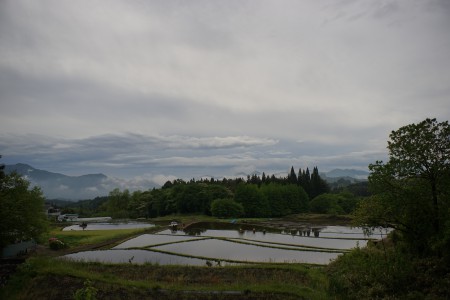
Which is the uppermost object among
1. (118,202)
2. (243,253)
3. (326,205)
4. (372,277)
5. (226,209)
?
(118,202)

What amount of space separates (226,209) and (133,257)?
221ft

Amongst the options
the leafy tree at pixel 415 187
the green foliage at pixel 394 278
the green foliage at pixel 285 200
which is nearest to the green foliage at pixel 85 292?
the green foliage at pixel 394 278

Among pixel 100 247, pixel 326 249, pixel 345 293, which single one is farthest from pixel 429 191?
pixel 100 247

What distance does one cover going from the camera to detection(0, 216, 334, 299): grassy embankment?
2222 centimetres

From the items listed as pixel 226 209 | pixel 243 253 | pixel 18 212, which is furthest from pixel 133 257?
pixel 226 209

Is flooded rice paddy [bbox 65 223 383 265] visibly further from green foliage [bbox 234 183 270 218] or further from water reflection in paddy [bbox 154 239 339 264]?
green foliage [bbox 234 183 270 218]

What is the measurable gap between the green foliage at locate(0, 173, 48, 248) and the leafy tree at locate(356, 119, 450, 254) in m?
37.5

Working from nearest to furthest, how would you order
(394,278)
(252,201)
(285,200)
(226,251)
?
(394,278) → (226,251) → (252,201) → (285,200)

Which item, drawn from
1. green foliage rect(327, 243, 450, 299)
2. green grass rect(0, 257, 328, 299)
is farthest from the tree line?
green foliage rect(327, 243, 450, 299)

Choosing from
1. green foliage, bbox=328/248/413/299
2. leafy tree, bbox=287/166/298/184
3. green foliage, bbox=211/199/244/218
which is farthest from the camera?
leafy tree, bbox=287/166/298/184

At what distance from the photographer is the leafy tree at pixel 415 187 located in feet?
75.7

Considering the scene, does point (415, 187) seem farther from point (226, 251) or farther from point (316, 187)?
point (316, 187)

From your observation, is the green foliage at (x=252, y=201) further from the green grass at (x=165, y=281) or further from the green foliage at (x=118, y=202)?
the green grass at (x=165, y=281)

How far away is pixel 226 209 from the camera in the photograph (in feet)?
340
